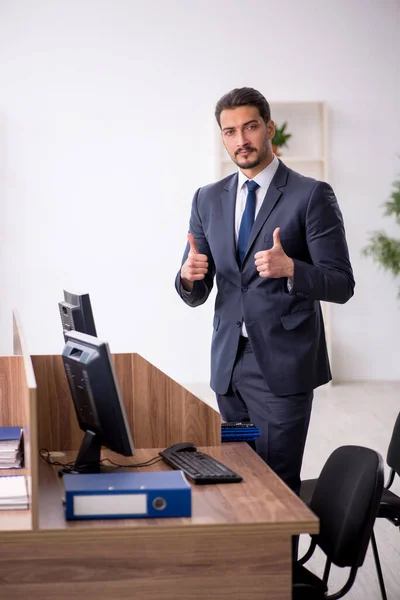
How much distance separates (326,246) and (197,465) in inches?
35.0

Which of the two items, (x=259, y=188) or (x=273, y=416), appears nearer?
(x=273, y=416)

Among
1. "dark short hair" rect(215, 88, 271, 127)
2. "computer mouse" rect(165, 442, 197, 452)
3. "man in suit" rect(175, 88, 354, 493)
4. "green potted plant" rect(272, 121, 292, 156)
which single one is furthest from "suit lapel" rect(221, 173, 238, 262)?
"green potted plant" rect(272, 121, 292, 156)

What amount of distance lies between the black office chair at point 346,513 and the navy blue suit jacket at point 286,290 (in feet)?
1.55

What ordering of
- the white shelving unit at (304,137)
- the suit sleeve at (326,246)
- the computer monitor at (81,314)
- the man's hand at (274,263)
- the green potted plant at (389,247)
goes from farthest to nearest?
the white shelving unit at (304,137), the green potted plant at (389,247), the suit sleeve at (326,246), the man's hand at (274,263), the computer monitor at (81,314)

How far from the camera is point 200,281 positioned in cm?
294

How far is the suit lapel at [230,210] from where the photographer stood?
286cm

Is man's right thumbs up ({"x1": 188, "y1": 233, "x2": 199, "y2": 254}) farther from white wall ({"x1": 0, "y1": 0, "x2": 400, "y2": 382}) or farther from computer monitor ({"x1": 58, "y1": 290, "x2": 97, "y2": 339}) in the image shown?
white wall ({"x1": 0, "y1": 0, "x2": 400, "y2": 382})

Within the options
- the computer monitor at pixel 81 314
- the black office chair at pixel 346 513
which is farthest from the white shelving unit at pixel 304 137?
the black office chair at pixel 346 513

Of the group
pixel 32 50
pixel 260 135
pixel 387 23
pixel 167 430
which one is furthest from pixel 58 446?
pixel 387 23

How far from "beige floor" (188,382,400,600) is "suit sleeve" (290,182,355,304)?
1.17m

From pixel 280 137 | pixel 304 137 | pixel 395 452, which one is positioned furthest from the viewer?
pixel 304 137

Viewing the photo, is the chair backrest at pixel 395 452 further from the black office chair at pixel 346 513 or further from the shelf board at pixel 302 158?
the shelf board at pixel 302 158

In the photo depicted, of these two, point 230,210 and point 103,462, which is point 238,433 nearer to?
point 103,462

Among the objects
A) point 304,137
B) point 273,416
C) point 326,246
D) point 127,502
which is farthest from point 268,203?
point 304,137
